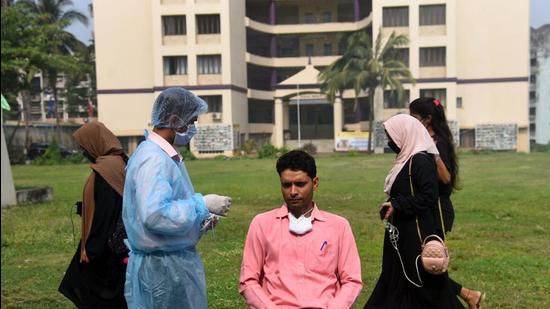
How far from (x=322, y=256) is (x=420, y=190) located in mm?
1087

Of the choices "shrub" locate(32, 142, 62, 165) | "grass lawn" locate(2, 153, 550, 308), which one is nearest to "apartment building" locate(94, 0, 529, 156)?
"shrub" locate(32, 142, 62, 165)

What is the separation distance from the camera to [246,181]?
18469 mm

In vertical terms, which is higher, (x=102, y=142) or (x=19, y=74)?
(x=19, y=74)

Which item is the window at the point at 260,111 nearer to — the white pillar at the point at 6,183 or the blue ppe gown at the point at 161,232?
the white pillar at the point at 6,183

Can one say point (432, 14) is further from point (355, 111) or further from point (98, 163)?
point (98, 163)

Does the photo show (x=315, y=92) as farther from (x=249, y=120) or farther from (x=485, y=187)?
(x=485, y=187)

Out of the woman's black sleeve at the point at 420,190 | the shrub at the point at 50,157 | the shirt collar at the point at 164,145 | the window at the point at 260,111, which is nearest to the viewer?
the shirt collar at the point at 164,145

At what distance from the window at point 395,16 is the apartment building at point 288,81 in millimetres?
70

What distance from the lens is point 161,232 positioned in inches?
113

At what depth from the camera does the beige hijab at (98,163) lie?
363 cm

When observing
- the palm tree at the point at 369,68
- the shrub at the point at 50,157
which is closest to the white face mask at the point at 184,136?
the shrub at the point at 50,157

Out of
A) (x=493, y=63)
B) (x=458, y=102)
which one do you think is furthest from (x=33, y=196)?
(x=493, y=63)

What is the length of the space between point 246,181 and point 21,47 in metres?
7.90

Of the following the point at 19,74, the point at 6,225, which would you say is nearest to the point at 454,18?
the point at 19,74
